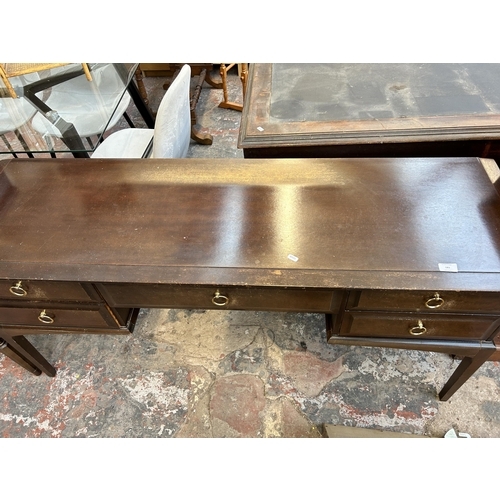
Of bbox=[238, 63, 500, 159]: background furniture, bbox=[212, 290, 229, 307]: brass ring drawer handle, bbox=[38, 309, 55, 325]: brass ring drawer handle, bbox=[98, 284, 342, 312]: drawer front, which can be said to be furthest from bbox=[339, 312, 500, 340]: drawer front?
bbox=[38, 309, 55, 325]: brass ring drawer handle

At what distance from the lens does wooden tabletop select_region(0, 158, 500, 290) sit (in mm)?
948

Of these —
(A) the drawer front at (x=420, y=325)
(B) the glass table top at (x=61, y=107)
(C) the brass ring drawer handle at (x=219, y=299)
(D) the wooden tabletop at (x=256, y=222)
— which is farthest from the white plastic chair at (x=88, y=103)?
(A) the drawer front at (x=420, y=325)

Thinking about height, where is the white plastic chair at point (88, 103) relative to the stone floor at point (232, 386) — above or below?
above

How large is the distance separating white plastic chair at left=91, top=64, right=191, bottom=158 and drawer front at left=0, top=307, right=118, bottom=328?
760 mm

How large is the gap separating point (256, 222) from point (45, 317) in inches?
30.8

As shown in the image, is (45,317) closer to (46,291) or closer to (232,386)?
(46,291)

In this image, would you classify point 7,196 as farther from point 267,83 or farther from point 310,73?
point 310,73

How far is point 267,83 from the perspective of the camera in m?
1.75

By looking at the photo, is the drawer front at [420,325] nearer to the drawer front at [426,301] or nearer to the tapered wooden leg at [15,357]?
the drawer front at [426,301]

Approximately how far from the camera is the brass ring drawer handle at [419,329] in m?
1.03

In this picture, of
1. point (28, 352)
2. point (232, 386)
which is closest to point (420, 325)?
point (232, 386)

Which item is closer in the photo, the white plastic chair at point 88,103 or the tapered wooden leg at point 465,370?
the tapered wooden leg at point 465,370

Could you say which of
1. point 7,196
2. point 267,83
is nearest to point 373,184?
point 267,83

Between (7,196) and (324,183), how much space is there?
113 centimetres
